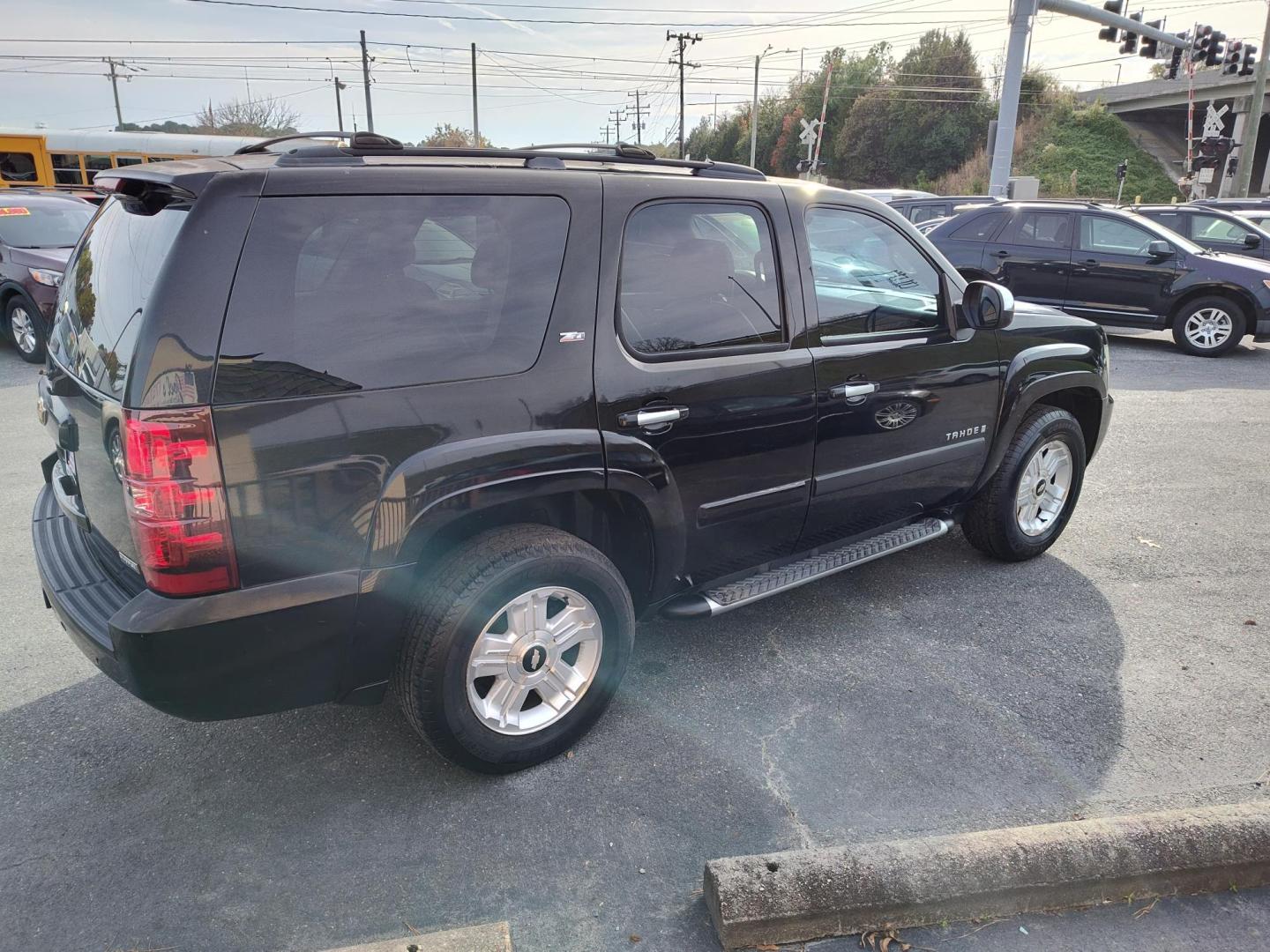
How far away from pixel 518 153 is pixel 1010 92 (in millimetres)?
18963

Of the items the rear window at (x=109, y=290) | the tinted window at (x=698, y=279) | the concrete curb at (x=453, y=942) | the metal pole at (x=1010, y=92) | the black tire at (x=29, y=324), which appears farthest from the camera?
the metal pole at (x=1010, y=92)

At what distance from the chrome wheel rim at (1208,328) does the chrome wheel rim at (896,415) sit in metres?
9.03

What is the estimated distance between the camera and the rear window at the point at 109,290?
7.66ft

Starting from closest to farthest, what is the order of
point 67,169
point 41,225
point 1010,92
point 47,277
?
point 47,277
point 41,225
point 1010,92
point 67,169

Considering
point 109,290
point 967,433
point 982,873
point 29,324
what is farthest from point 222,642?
point 29,324

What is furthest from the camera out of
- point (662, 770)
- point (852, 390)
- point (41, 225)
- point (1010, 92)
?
point (1010, 92)

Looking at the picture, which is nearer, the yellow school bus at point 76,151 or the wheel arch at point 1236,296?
the wheel arch at point 1236,296

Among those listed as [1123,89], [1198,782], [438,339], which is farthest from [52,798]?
[1123,89]

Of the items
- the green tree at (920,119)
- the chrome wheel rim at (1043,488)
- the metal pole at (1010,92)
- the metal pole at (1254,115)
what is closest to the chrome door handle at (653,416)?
the chrome wheel rim at (1043,488)

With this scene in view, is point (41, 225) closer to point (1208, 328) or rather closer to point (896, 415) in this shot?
point (896, 415)

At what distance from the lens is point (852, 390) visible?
139 inches

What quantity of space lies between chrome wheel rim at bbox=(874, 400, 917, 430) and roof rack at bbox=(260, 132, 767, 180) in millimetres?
1056

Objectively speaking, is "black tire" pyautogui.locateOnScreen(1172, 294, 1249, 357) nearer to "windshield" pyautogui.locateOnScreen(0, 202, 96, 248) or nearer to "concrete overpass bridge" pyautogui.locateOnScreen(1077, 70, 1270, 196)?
"windshield" pyautogui.locateOnScreen(0, 202, 96, 248)

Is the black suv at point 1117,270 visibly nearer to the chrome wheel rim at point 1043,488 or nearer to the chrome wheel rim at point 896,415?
the chrome wheel rim at point 1043,488
